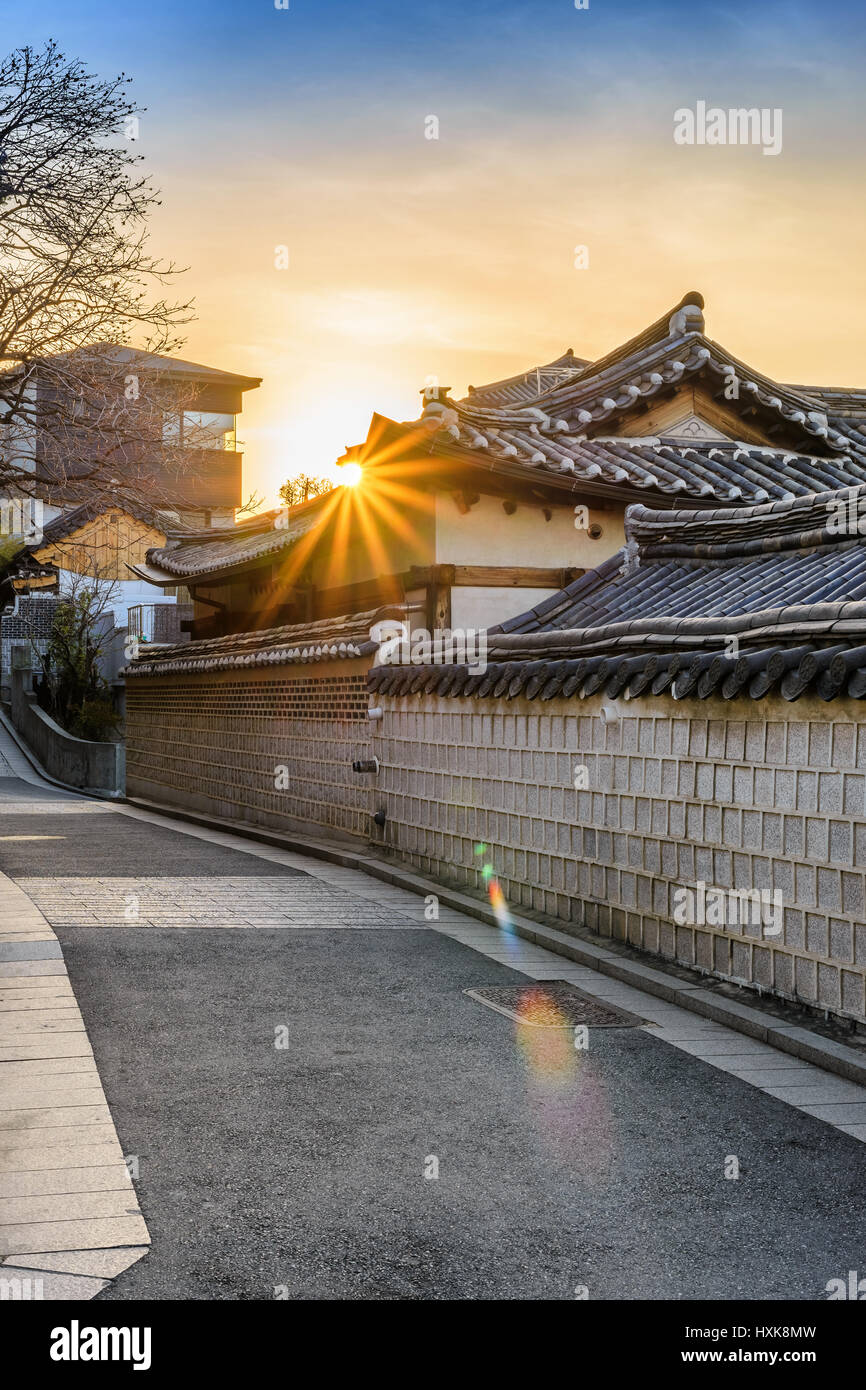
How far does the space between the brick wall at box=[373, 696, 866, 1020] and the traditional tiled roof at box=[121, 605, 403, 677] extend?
2.85 metres

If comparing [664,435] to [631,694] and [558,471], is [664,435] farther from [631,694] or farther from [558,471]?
[631,694]

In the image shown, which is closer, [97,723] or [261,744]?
[261,744]

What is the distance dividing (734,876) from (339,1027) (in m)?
2.74

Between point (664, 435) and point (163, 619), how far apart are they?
25.5m

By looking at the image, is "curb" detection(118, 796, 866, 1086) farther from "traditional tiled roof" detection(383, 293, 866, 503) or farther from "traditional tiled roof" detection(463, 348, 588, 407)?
"traditional tiled roof" detection(463, 348, 588, 407)

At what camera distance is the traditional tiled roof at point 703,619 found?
314 inches

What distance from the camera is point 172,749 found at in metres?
27.3

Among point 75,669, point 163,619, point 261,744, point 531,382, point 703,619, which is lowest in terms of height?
point 261,744

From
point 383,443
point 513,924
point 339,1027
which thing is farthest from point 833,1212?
point 383,443

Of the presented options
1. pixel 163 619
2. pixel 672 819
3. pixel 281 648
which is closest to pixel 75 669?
pixel 163 619

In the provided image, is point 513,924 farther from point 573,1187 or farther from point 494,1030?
point 573,1187

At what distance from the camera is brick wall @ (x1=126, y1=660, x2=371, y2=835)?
56.7ft

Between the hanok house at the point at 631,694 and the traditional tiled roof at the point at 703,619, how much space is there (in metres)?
0.03

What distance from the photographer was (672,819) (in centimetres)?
930
